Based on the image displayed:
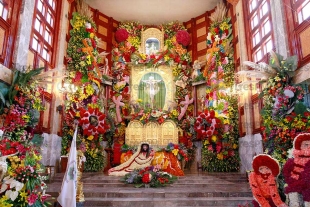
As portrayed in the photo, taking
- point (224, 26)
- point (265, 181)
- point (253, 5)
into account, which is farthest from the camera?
point (224, 26)

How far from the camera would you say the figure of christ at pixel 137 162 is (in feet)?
33.1

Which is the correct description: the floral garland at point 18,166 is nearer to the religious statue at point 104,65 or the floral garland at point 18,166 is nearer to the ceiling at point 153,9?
the religious statue at point 104,65

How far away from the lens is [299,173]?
4.66 m

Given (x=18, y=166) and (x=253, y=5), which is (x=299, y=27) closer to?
(x=253, y=5)

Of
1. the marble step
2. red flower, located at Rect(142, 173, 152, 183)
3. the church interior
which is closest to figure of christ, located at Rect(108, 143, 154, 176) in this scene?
the church interior

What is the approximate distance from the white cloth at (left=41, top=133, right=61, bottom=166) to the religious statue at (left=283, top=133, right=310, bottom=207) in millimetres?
8469

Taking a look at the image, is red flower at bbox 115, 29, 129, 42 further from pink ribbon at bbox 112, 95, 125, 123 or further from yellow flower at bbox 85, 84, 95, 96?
yellow flower at bbox 85, 84, 95, 96

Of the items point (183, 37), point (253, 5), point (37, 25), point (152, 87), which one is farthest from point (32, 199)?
point (183, 37)

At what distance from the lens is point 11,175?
4.28 metres

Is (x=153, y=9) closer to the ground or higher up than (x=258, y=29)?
higher up

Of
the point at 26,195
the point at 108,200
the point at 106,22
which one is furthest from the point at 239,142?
the point at 106,22

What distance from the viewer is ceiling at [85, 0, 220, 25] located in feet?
51.0

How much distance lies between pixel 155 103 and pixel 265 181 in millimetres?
10808

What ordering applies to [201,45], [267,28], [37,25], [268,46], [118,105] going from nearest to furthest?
[268,46] < [267,28] < [37,25] < [118,105] < [201,45]
